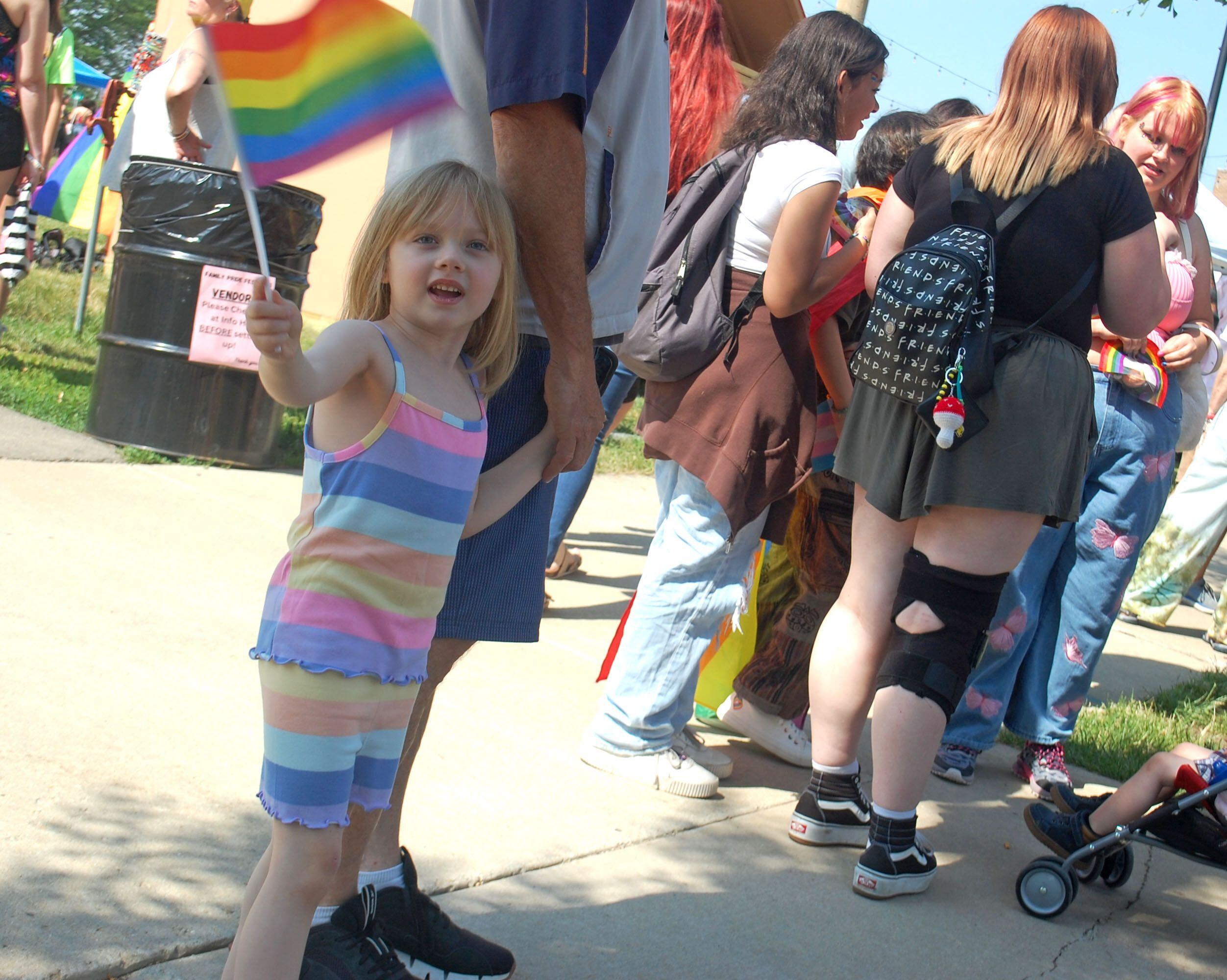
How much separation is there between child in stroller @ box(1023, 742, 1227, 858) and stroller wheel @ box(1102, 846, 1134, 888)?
5.5 inches

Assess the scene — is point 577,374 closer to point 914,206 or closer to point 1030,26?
point 914,206

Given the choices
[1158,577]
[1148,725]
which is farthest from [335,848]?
[1158,577]

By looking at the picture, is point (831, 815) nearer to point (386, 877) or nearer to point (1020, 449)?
point (1020, 449)

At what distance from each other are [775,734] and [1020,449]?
4.45ft

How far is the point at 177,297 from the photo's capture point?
5.48 meters

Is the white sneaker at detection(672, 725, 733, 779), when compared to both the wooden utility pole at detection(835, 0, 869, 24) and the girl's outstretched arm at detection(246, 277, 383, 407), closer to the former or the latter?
the girl's outstretched arm at detection(246, 277, 383, 407)

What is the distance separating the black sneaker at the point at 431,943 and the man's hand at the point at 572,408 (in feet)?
2.48

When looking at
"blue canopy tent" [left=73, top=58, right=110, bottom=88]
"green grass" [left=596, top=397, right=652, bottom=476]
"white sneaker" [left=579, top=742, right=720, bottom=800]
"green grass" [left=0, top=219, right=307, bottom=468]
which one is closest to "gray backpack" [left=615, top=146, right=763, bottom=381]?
"white sneaker" [left=579, top=742, right=720, bottom=800]

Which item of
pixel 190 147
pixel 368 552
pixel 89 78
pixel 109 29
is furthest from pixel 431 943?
pixel 109 29

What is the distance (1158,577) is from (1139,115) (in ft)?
13.2

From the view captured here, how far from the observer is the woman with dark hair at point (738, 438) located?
3068 mm

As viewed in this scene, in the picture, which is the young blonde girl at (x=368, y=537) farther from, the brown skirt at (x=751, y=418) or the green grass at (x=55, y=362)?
the green grass at (x=55, y=362)

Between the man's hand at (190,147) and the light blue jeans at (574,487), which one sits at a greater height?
the man's hand at (190,147)

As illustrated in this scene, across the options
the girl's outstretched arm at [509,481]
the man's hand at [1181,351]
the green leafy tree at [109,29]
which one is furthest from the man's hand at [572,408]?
the green leafy tree at [109,29]
